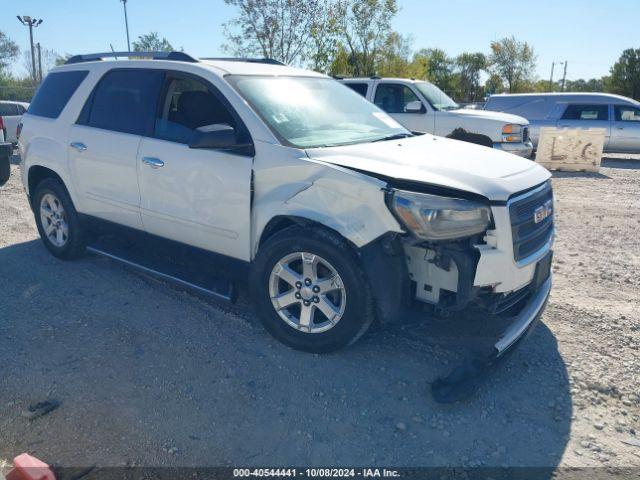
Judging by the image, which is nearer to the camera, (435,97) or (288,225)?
(288,225)

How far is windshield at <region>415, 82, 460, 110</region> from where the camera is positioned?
11367 millimetres

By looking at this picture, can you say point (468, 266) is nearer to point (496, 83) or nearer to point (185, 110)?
point (185, 110)

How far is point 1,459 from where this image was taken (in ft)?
8.99

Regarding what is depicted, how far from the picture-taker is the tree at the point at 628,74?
37125 millimetres

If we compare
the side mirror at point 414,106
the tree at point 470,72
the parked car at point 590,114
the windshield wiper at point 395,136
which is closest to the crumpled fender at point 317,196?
the windshield wiper at point 395,136

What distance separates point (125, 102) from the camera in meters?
4.72

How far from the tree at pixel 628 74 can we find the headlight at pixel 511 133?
3232cm

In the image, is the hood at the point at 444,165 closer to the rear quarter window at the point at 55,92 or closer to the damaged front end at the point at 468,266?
the damaged front end at the point at 468,266

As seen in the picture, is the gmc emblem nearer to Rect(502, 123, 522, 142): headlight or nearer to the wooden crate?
Rect(502, 123, 522, 142): headlight

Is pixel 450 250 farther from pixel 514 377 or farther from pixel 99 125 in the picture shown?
pixel 99 125

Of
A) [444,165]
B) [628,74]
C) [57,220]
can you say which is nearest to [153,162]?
[57,220]

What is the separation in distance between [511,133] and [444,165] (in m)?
8.22

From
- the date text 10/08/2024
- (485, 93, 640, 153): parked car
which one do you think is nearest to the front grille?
the date text 10/08/2024

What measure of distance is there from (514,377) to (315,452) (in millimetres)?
1476
